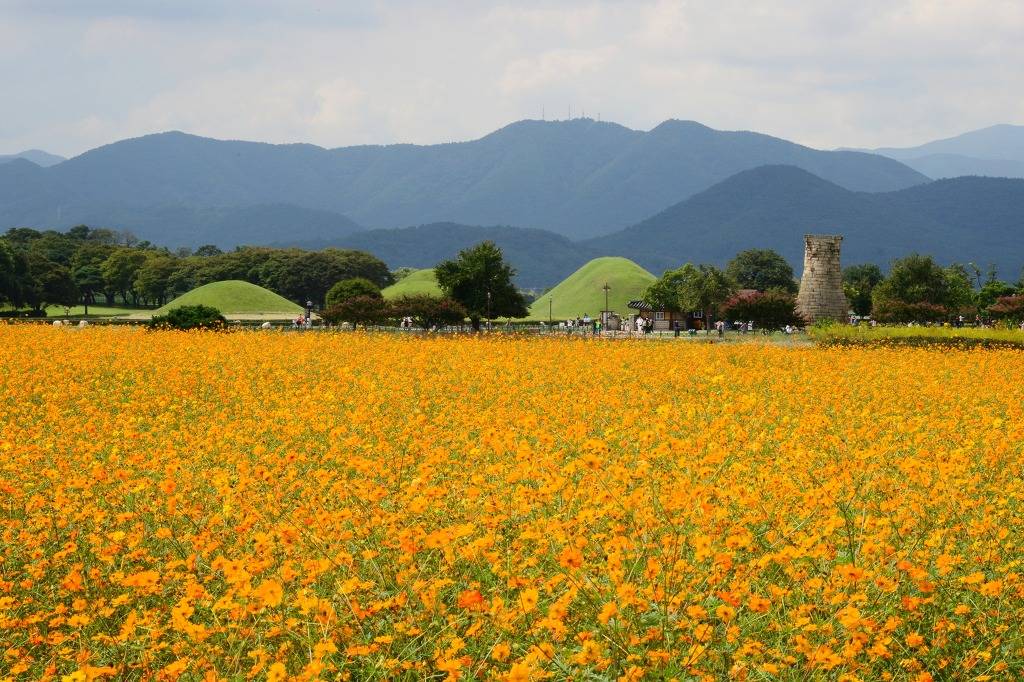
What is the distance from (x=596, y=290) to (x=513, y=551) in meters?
118

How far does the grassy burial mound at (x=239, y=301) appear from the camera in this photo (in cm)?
8019

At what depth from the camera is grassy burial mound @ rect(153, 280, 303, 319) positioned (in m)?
80.2

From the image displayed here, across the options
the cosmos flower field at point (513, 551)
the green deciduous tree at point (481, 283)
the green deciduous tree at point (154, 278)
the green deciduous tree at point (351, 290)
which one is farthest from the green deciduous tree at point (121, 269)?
the cosmos flower field at point (513, 551)

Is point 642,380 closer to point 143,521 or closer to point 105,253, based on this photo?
point 143,521

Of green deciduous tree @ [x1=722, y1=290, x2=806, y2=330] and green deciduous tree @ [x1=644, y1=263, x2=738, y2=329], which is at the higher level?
green deciduous tree @ [x1=644, y1=263, x2=738, y2=329]

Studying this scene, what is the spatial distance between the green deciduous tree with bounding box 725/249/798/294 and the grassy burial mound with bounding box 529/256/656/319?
16122 millimetres

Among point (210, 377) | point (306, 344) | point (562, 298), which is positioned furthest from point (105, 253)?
point (210, 377)

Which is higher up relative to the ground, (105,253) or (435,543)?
(105,253)

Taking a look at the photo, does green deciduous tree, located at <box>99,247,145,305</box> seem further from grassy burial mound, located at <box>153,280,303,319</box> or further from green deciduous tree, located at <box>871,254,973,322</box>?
green deciduous tree, located at <box>871,254,973,322</box>

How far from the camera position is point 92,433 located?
10.8m

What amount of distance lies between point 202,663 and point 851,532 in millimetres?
4501

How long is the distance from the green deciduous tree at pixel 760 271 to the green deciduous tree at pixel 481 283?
81.7 metres

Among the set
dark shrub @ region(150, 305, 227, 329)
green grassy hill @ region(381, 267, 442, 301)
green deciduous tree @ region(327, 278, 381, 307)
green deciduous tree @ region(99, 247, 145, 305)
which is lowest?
dark shrub @ region(150, 305, 227, 329)

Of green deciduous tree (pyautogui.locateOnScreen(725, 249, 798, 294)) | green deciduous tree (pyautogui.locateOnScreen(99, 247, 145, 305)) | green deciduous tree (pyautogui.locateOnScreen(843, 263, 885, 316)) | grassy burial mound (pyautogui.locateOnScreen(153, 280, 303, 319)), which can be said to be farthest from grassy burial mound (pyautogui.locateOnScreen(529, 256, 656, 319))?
green deciduous tree (pyautogui.locateOnScreen(99, 247, 145, 305))
